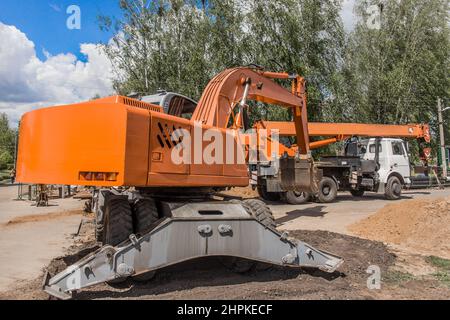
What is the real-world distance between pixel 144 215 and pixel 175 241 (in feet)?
2.35

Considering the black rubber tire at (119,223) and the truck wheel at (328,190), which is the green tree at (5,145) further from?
the black rubber tire at (119,223)

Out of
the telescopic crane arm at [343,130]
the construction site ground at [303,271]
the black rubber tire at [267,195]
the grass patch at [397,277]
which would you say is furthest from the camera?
the black rubber tire at [267,195]

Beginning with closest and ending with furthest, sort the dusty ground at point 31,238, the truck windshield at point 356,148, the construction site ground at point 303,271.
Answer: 1. the construction site ground at point 303,271
2. the dusty ground at point 31,238
3. the truck windshield at point 356,148

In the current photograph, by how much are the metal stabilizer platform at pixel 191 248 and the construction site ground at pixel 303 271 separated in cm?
37

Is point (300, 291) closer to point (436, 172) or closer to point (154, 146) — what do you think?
point (154, 146)

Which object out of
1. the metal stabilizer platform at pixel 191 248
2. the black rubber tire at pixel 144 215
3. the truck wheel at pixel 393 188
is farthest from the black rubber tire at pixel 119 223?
the truck wheel at pixel 393 188

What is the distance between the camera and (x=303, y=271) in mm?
5863

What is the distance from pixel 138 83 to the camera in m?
23.0

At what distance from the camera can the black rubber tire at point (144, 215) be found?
17.1 feet

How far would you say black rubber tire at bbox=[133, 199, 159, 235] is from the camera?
17.1 ft

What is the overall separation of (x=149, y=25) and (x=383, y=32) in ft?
50.7

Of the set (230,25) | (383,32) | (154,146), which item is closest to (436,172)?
(383,32)

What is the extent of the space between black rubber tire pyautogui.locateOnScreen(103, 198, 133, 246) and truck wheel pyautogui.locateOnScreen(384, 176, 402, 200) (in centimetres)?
1380

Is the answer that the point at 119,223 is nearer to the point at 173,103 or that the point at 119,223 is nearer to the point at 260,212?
the point at 260,212
